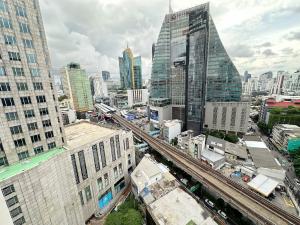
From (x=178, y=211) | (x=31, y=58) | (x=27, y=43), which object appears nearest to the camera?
(x=27, y=43)

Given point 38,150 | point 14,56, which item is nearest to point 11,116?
point 38,150

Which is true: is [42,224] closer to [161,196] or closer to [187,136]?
[161,196]

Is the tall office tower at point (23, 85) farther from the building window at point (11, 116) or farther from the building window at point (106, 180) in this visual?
the building window at point (106, 180)

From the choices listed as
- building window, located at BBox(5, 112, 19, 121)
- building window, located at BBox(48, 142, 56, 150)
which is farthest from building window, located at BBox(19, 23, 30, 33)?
building window, located at BBox(48, 142, 56, 150)

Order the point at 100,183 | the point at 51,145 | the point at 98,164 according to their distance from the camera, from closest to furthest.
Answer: the point at 51,145 → the point at 98,164 → the point at 100,183

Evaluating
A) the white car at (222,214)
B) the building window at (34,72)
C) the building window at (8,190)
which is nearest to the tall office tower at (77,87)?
the building window at (34,72)

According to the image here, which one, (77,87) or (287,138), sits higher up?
(77,87)

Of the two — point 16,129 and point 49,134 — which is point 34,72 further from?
point 49,134
